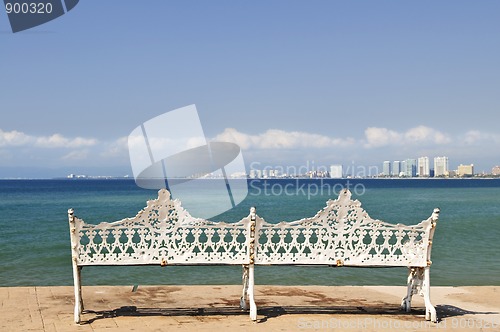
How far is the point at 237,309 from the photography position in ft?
28.9

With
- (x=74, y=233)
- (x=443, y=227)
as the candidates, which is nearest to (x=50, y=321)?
(x=74, y=233)

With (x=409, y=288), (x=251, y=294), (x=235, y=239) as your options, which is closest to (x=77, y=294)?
(x=235, y=239)

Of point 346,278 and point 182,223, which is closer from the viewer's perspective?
point 182,223

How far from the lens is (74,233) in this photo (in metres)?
7.80

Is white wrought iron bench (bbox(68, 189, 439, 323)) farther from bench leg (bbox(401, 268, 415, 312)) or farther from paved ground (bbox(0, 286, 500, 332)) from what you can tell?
paved ground (bbox(0, 286, 500, 332))

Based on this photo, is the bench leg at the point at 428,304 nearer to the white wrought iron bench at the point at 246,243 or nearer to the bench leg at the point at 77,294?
the white wrought iron bench at the point at 246,243

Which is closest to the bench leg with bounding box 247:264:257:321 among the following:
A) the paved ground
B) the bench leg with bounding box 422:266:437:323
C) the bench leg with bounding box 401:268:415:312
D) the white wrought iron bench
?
the white wrought iron bench

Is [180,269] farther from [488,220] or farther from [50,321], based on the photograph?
[488,220]

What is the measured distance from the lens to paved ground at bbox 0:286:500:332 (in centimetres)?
776

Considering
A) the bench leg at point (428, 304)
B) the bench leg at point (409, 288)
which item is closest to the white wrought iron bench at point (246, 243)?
the bench leg at point (428, 304)

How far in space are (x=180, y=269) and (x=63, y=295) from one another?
6.68 metres

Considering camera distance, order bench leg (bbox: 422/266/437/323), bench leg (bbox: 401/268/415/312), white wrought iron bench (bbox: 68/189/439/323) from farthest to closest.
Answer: bench leg (bbox: 401/268/415/312), bench leg (bbox: 422/266/437/323), white wrought iron bench (bbox: 68/189/439/323)

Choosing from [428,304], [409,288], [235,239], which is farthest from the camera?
[409,288]

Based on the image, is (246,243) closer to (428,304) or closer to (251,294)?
(251,294)
